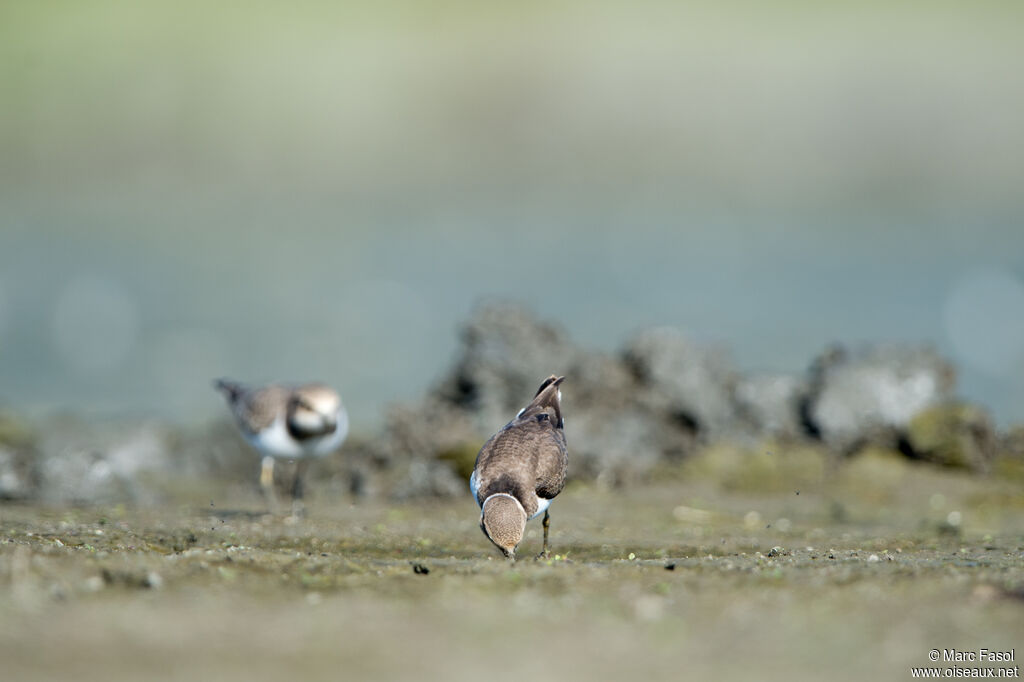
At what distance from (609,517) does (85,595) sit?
7.19 m

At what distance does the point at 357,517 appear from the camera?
38.6 ft

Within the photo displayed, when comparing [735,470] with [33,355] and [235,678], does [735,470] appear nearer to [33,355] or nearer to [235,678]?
[235,678]

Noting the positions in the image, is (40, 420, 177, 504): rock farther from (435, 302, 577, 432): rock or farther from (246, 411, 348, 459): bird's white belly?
(435, 302, 577, 432): rock

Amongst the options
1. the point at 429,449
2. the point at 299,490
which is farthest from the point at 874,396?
the point at 299,490

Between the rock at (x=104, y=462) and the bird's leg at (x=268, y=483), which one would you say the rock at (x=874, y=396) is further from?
the rock at (x=104, y=462)

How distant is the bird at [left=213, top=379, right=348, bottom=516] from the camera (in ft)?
39.2

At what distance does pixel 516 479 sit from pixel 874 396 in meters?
8.40

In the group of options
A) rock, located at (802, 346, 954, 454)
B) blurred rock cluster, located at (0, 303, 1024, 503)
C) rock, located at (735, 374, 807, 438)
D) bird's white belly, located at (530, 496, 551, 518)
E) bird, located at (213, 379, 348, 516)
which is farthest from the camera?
rock, located at (735, 374, 807, 438)

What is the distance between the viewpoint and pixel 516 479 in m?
8.43

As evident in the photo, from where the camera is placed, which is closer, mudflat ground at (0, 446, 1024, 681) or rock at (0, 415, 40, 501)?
mudflat ground at (0, 446, 1024, 681)

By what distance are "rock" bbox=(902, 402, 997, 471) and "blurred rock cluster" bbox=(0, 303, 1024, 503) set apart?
0.02 metres

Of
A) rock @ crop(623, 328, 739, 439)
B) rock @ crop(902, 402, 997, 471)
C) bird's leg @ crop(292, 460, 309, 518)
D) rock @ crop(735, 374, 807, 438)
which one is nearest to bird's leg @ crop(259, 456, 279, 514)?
bird's leg @ crop(292, 460, 309, 518)

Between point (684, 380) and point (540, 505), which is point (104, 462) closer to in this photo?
point (540, 505)

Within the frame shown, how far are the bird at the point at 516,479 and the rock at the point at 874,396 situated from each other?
6873 millimetres
